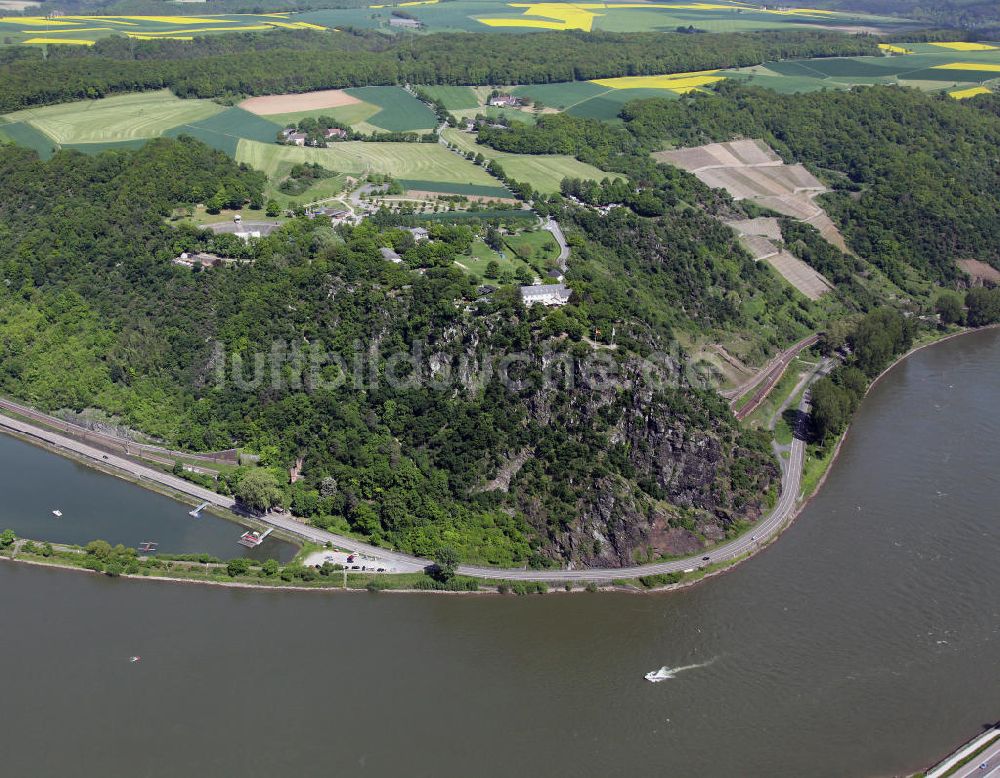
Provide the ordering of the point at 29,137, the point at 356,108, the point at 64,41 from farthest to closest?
the point at 64,41, the point at 356,108, the point at 29,137

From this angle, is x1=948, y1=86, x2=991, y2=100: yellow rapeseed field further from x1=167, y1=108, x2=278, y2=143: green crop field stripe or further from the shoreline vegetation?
the shoreline vegetation

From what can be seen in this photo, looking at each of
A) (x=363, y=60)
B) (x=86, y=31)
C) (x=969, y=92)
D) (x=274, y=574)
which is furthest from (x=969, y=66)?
(x=274, y=574)

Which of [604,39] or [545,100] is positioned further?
[604,39]

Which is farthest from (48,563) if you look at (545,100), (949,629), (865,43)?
(865,43)

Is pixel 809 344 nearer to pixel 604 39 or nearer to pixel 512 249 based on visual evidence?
pixel 512 249

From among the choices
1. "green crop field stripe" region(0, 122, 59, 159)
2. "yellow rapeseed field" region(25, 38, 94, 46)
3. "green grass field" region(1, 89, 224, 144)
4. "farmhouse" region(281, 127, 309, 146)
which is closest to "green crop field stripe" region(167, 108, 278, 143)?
"farmhouse" region(281, 127, 309, 146)

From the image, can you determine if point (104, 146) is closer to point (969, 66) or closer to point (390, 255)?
point (390, 255)
